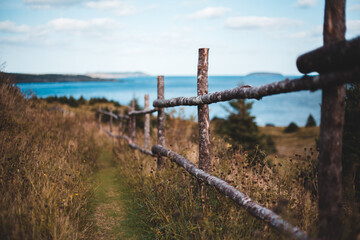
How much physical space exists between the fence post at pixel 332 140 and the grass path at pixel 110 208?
256cm

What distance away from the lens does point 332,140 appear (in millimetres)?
1789

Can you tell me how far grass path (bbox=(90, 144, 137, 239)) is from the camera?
3574 millimetres

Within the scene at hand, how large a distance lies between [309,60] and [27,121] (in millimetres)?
6179

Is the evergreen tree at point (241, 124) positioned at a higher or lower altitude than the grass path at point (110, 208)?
higher

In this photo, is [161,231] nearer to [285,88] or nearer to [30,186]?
[30,186]

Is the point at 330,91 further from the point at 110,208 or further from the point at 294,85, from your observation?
the point at 110,208

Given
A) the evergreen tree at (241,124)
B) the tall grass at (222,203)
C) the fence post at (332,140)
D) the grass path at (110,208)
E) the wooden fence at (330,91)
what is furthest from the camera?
the evergreen tree at (241,124)

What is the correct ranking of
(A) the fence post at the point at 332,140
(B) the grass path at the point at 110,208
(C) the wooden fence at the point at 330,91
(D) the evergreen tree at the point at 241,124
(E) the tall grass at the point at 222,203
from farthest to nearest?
(D) the evergreen tree at the point at 241,124
(B) the grass path at the point at 110,208
(E) the tall grass at the point at 222,203
(A) the fence post at the point at 332,140
(C) the wooden fence at the point at 330,91

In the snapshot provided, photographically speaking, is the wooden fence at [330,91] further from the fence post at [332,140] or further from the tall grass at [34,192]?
the tall grass at [34,192]

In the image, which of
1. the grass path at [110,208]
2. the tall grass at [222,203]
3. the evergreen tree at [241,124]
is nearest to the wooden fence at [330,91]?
the tall grass at [222,203]

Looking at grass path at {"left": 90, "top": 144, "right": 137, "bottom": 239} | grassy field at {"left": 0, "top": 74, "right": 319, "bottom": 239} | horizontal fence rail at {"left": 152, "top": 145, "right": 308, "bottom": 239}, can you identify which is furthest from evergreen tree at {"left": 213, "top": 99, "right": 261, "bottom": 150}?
horizontal fence rail at {"left": 152, "top": 145, "right": 308, "bottom": 239}

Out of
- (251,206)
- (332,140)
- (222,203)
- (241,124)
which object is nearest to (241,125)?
(241,124)

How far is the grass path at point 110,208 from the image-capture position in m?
3.57

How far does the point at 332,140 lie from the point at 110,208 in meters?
3.79
